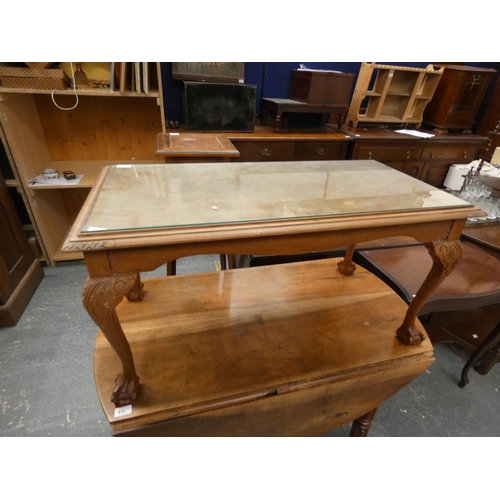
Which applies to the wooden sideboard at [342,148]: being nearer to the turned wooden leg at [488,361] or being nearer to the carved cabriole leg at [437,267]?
the carved cabriole leg at [437,267]

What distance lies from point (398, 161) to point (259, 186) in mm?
2449

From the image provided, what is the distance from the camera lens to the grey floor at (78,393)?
1389mm

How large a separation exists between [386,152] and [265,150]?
3.74ft

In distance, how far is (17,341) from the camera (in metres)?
1.74

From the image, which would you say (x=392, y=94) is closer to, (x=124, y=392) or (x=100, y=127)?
(x=100, y=127)

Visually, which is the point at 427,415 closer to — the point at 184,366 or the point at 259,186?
the point at 184,366

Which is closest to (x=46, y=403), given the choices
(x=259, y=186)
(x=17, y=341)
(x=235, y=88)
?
(x=17, y=341)

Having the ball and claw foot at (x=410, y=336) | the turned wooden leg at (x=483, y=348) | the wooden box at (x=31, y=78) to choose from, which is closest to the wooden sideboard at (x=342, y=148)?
the wooden box at (x=31, y=78)

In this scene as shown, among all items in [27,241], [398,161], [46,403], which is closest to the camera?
[46,403]

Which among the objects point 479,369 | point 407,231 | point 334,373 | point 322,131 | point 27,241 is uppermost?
point 407,231

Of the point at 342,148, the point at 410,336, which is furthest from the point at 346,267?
the point at 342,148

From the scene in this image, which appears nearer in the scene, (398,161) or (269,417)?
(269,417)

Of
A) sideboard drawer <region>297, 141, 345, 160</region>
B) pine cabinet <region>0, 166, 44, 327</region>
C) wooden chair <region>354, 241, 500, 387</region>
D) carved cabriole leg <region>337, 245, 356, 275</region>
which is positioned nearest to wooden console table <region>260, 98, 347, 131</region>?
sideboard drawer <region>297, 141, 345, 160</region>

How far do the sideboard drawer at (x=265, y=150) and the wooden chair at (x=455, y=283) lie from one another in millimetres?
1132
